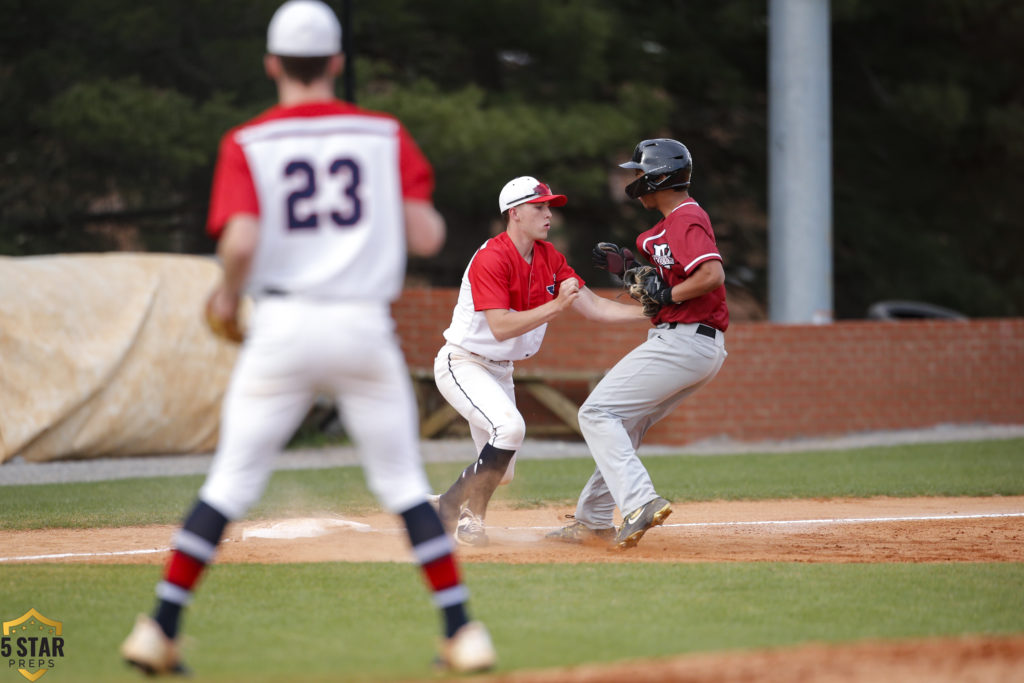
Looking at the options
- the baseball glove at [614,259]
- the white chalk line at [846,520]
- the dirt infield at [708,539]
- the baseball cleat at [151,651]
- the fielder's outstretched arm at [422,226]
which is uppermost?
the fielder's outstretched arm at [422,226]

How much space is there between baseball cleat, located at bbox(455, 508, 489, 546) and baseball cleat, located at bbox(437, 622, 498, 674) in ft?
9.90

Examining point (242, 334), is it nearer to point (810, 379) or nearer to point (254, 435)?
Result: point (254, 435)

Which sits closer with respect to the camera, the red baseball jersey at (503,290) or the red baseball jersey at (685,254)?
the red baseball jersey at (685,254)

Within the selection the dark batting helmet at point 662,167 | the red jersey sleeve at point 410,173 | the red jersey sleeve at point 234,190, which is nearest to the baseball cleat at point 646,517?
the dark batting helmet at point 662,167

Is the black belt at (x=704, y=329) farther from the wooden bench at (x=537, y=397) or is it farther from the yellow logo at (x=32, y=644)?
the wooden bench at (x=537, y=397)

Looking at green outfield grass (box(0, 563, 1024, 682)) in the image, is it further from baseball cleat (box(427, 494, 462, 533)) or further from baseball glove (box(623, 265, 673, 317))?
baseball glove (box(623, 265, 673, 317))

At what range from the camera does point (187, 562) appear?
157 inches

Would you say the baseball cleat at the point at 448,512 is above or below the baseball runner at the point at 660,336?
below

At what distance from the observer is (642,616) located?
4.97 meters

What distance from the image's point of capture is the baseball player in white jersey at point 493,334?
6.92 m

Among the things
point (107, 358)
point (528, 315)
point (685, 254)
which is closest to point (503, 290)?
point (528, 315)

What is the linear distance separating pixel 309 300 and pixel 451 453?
940 centimetres

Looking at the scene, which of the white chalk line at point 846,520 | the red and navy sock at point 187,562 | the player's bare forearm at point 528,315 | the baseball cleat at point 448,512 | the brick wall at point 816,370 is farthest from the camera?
the brick wall at point 816,370

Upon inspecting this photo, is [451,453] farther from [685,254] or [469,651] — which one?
[469,651]
